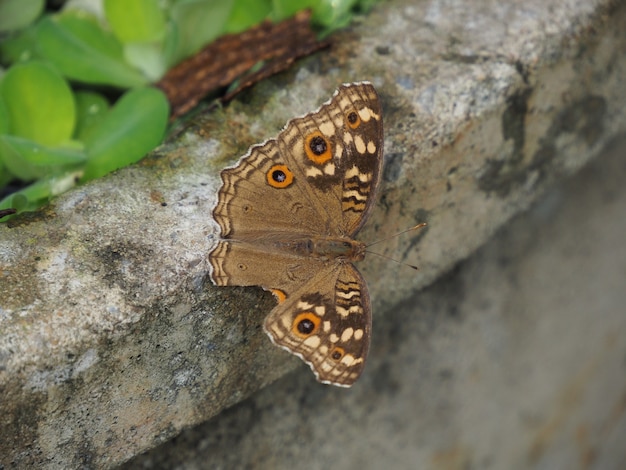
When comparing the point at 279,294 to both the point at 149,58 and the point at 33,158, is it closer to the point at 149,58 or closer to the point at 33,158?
the point at 33,158

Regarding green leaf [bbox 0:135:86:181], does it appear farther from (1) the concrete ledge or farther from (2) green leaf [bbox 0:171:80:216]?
(1) the concrete ledge

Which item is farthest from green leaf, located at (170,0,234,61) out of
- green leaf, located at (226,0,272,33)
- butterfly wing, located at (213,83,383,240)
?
butterfly wing, located at (213,83,383,240)

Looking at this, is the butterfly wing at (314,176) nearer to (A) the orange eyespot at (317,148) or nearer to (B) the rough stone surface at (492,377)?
(A) the orange eyespot at (317,148)

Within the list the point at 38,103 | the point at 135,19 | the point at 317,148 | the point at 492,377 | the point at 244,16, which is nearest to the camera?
the point at 317,148

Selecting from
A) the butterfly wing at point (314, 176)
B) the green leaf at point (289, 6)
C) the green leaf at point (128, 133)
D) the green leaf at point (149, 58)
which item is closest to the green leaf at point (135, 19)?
the green leaf at point (149, 58)

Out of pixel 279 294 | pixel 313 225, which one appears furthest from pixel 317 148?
pixel 279 294
